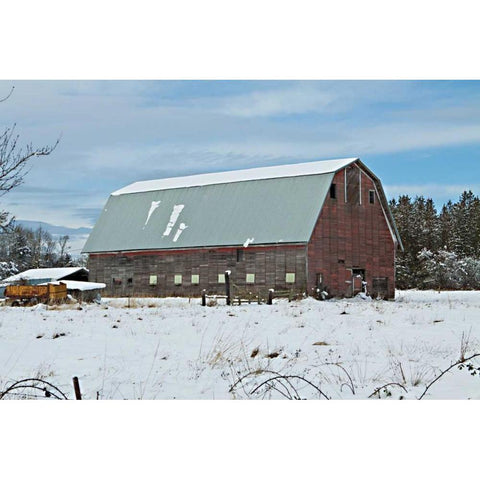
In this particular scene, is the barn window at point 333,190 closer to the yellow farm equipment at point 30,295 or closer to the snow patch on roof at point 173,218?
the snow patch on roof at point 173,218

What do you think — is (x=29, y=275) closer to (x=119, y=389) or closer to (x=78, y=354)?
(x=78, y=354)

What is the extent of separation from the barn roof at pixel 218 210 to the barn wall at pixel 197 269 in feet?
2.05

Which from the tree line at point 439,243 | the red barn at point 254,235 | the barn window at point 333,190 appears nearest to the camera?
the red barn at point 254,235

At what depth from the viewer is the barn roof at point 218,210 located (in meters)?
34.6

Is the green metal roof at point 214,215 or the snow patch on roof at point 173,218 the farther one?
the snow patch on roof at point 173,218

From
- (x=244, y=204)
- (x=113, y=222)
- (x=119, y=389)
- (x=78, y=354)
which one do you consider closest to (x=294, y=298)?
(x=244, y=204)

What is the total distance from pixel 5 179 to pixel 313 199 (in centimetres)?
2424

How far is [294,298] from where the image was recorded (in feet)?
105

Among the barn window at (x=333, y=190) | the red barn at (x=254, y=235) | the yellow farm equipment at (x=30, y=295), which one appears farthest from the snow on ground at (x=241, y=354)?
the barn window at (x=333, y=190)

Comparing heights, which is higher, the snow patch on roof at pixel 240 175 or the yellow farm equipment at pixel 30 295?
the snow patch on roof at pixel 240 175

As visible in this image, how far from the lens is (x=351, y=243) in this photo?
1441 inches

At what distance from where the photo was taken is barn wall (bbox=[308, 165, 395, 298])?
34688 mm

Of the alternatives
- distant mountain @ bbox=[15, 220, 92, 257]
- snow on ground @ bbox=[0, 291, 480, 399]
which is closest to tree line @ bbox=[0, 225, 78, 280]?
distant mountain @ bbox=[15, 220, 92, 257]

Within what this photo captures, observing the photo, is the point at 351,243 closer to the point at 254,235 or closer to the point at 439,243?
the point at 254,235
